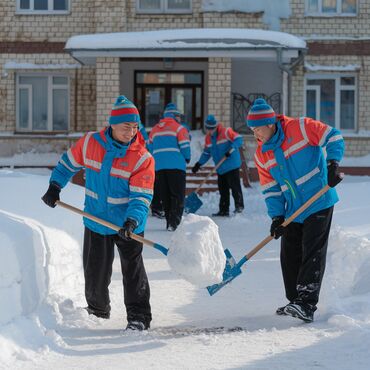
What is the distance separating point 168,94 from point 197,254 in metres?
15.7

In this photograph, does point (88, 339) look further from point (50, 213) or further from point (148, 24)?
point (148, 24)

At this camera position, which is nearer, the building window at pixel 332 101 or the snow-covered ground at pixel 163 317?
the snow-covered ground at pixel 163 317

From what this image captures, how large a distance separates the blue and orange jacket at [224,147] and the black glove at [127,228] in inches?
293

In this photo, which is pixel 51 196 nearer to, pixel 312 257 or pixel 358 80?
pixel 312 257

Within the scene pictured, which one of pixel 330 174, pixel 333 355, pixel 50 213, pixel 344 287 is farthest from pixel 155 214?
pixel 333 355

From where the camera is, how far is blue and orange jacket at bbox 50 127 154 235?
193 inches

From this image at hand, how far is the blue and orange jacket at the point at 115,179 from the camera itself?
4898mm

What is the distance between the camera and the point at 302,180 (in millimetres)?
5258

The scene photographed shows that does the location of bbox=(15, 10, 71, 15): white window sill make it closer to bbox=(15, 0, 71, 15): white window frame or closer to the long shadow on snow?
bbox=(15, 0, 71, 15): white window frame

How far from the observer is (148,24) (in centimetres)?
1988

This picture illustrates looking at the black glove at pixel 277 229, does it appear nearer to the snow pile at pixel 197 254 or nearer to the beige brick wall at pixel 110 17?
the snow pile at pixel 197 254

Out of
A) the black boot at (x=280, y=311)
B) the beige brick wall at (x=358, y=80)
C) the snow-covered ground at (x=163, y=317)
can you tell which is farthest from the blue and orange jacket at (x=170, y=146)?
the beige brick wall at (x=358, y=80)

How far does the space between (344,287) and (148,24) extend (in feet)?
48.8

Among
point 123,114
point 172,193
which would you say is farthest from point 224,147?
point 123,114
